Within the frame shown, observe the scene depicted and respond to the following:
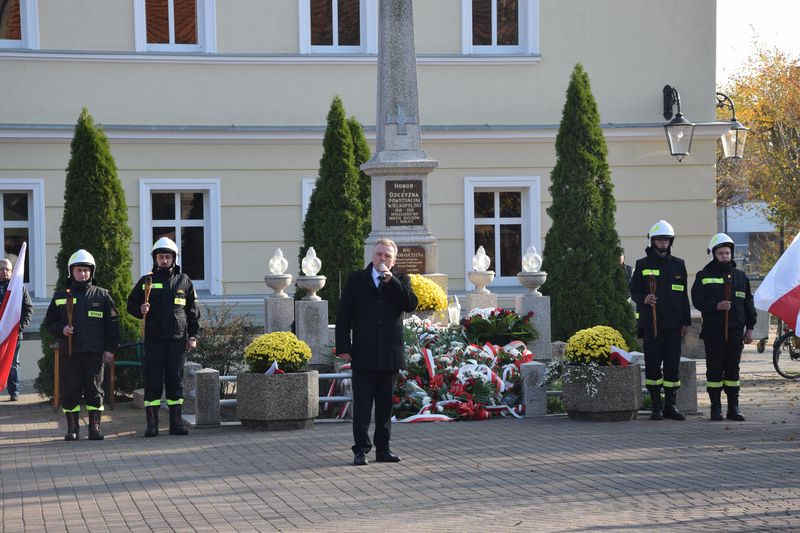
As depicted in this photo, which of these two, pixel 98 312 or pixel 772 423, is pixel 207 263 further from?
pixel 772 423

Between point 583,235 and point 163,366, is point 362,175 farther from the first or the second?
point 163,366

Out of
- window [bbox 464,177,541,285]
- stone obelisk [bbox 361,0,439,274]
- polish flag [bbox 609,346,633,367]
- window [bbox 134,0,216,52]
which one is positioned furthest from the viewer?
window [bbox 464,177,541,285]

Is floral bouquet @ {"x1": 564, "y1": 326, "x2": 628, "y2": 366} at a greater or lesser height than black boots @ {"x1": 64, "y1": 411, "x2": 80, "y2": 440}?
greater

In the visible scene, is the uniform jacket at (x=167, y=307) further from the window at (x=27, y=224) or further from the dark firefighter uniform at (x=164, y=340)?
the window at (x=27, y=224)

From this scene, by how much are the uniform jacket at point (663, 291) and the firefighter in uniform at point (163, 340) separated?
476 centimetres

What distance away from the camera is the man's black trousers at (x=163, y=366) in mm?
13094

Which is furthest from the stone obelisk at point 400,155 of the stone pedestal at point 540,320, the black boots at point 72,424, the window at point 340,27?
the window at point 340,27

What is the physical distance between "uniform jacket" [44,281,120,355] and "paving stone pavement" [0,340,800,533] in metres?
0.96

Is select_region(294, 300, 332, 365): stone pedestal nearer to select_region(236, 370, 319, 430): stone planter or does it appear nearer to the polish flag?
select_region(236, 370, 319, 430): stone planter

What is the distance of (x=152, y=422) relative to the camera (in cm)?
1302

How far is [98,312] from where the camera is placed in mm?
13023

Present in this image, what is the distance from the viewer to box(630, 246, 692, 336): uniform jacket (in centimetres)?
1375

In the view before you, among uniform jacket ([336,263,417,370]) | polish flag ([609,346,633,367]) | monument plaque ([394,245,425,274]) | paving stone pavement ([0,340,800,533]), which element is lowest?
paving stone pavement ([0,340,800,533])

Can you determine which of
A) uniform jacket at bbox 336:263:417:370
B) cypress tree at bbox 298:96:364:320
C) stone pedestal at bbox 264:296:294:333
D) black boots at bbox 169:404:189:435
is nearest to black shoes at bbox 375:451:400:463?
uniform jacket at bbox 336:263:417:370
